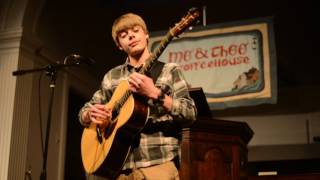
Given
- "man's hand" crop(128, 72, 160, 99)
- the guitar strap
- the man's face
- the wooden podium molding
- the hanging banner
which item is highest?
the hanging banner

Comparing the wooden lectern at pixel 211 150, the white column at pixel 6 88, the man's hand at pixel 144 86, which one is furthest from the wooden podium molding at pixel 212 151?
the white column at pixel 6 88

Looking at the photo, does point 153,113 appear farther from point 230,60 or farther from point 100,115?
point 230,60

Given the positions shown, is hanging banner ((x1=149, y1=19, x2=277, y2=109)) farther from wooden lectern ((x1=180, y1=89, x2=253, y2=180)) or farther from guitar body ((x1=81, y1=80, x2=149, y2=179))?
guitar body ((x1=81, y1=80, x2=149, y2=179))

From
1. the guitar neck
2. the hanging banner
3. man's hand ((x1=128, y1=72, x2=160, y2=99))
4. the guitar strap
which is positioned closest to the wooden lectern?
the hanging banner

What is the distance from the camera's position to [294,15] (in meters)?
5.78

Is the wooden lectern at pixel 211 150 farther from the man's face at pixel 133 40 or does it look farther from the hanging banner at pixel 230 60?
the man's face at pixel 133 40

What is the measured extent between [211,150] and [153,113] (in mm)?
1508

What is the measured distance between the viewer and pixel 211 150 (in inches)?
132

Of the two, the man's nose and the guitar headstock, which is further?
the man's nose

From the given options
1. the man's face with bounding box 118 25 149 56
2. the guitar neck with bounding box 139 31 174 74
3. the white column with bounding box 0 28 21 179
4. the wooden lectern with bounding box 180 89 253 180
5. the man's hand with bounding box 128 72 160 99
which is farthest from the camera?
the white column with bounding box 0 28 21 179

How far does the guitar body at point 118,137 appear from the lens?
6.02ft

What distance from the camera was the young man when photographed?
5.93 feet

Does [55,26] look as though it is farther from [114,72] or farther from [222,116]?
[114,72]

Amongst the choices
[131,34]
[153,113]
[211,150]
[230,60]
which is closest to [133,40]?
[131,34]
